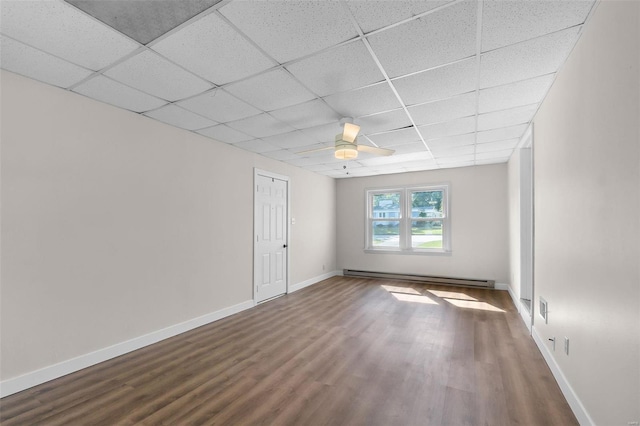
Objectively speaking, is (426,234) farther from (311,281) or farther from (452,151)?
(311,281)

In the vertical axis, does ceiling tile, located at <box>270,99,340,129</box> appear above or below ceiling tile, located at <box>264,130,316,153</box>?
above

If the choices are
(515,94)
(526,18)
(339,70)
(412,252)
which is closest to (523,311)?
(412,252)

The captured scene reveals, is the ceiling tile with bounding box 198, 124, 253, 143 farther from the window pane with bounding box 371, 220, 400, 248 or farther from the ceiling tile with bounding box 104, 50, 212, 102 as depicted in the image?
the window pane with bounding box 371, 220, 400, 248

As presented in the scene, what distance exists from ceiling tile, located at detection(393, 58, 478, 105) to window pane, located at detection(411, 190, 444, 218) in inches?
164

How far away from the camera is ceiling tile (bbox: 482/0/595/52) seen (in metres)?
1.66

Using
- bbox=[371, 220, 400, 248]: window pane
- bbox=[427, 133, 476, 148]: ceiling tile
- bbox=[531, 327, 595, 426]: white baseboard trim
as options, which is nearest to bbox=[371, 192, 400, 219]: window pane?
bbox=[371, 220, 400, 248]: window pane

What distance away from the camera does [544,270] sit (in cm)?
293

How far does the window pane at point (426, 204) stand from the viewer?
670cm

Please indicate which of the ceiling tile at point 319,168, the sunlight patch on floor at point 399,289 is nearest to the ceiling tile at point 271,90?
the ceiling tile at point 319,168

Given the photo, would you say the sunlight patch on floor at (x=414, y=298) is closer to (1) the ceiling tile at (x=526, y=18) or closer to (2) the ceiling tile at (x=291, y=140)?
(2) the ceiling tile at (x=291, y=140)

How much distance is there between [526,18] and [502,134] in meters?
2.62

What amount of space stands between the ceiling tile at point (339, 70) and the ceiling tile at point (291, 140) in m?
1.34

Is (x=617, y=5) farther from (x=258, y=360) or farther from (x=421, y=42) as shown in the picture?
(x=258, y=360)

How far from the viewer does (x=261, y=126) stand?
368cm
